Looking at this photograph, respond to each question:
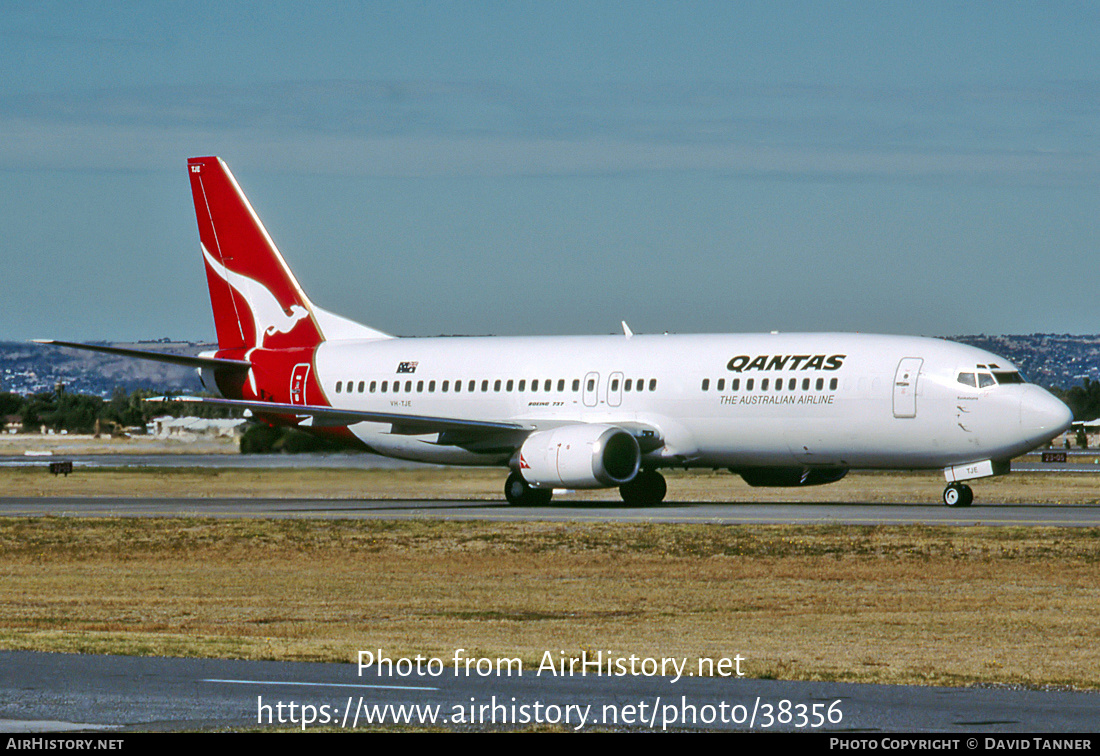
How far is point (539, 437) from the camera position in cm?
4178

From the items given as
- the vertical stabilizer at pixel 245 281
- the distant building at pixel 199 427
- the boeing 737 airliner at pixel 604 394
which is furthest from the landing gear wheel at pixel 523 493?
the distant building at pixel 199 427

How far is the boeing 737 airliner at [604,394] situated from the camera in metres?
38.6

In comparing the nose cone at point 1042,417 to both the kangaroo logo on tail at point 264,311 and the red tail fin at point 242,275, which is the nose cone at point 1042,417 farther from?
the kangaroo logo on tail at point 264,311

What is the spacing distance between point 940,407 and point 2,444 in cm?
10412

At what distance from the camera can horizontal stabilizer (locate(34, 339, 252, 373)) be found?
1766 inches

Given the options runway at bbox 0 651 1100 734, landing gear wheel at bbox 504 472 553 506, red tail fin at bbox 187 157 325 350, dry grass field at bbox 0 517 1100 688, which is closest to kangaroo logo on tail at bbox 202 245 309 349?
red tail fin at bbox 187 157 325 350

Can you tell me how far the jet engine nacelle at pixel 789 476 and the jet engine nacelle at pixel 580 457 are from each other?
305cm

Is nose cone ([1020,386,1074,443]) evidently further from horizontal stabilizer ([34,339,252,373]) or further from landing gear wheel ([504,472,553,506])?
horizontal stabilizer ([34,339,252,373])

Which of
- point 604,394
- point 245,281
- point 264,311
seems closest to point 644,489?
point 604,394

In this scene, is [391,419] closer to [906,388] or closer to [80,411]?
[906,388]

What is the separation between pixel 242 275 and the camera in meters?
50.8

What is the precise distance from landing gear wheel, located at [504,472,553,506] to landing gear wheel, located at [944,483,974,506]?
32.5 ft

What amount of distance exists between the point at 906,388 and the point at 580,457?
303 inches
